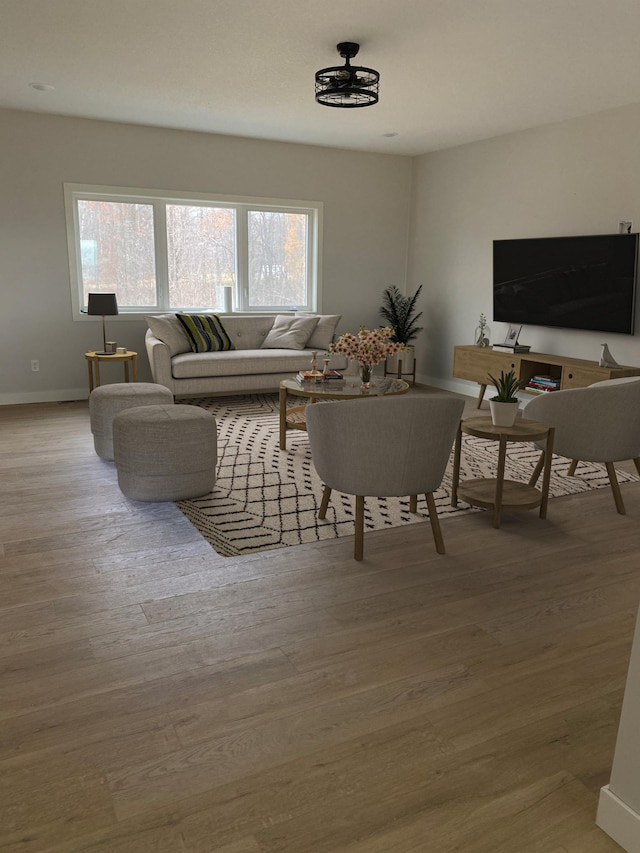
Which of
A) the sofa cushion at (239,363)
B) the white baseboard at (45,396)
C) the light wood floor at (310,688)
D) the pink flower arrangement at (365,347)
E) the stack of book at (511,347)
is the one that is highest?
the pink flower arrangement at (365,347)

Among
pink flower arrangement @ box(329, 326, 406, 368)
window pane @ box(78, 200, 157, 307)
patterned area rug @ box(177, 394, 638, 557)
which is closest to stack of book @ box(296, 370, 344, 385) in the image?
pink flower arrangement @ box(329, 326, 406, 368)

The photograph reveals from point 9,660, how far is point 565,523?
8.75ft

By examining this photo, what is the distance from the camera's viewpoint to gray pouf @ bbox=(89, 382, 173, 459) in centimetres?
435

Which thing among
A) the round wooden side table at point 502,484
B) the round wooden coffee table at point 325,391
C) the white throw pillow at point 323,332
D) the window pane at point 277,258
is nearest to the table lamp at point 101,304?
the window pane at point 277,258

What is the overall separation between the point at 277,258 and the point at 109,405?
370cm

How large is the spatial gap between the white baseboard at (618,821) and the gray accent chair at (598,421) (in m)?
2.25

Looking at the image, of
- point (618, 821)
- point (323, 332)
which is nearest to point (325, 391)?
point (323, 332)

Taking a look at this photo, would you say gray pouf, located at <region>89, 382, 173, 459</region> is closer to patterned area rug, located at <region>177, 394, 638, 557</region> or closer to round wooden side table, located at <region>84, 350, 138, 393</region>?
patterned area rug, located at <region>177, 394, 638, 557</region>

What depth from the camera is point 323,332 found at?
7.00 metres

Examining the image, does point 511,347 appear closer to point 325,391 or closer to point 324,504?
point 325,391

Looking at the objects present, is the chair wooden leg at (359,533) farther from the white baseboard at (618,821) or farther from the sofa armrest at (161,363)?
the sofa armrest at (161,363)

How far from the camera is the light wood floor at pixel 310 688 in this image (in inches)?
60.9

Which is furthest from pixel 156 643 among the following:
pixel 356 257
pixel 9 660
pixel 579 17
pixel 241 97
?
pixel 356 257

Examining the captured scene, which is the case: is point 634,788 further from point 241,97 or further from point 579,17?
point 241,97
